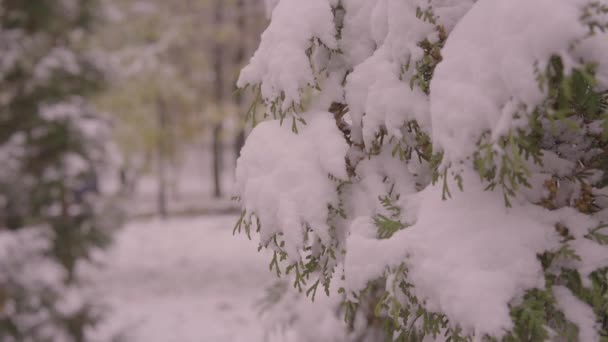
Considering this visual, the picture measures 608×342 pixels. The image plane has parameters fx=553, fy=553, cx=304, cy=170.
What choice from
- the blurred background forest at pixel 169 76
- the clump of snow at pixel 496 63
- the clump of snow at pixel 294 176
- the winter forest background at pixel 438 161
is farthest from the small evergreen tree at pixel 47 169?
the clump of snow at pixel 496 63

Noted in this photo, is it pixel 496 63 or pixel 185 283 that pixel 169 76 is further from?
pixel 496 63

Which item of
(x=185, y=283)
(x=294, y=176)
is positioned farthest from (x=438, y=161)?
(x=185, y=283)

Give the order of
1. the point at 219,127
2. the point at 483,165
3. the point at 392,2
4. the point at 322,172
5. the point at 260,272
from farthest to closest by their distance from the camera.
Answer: the point at 219,127
the point at 260,272
the point at 322,172
the point at 392,2
the point at 483,165

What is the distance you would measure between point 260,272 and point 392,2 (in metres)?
11.5

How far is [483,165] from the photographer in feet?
4.58

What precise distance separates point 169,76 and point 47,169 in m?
5.79

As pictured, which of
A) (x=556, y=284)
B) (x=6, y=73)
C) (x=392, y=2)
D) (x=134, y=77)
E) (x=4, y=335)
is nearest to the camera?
(x=556, y=284)

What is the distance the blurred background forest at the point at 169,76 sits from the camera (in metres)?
11.3

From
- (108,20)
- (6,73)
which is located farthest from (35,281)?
(108,20)

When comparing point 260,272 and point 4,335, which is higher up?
point 4,335

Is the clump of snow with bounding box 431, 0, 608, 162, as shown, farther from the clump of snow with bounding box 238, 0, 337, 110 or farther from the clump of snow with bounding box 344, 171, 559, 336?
the clump of snow with bounding box 238, 0, 337, 110

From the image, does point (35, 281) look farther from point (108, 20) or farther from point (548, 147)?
point (548, 147)

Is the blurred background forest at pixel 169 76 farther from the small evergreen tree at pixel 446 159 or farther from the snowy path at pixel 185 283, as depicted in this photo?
the small evergreen tree at pixel 446 159

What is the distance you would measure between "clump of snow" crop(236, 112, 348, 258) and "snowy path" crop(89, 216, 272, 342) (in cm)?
583
